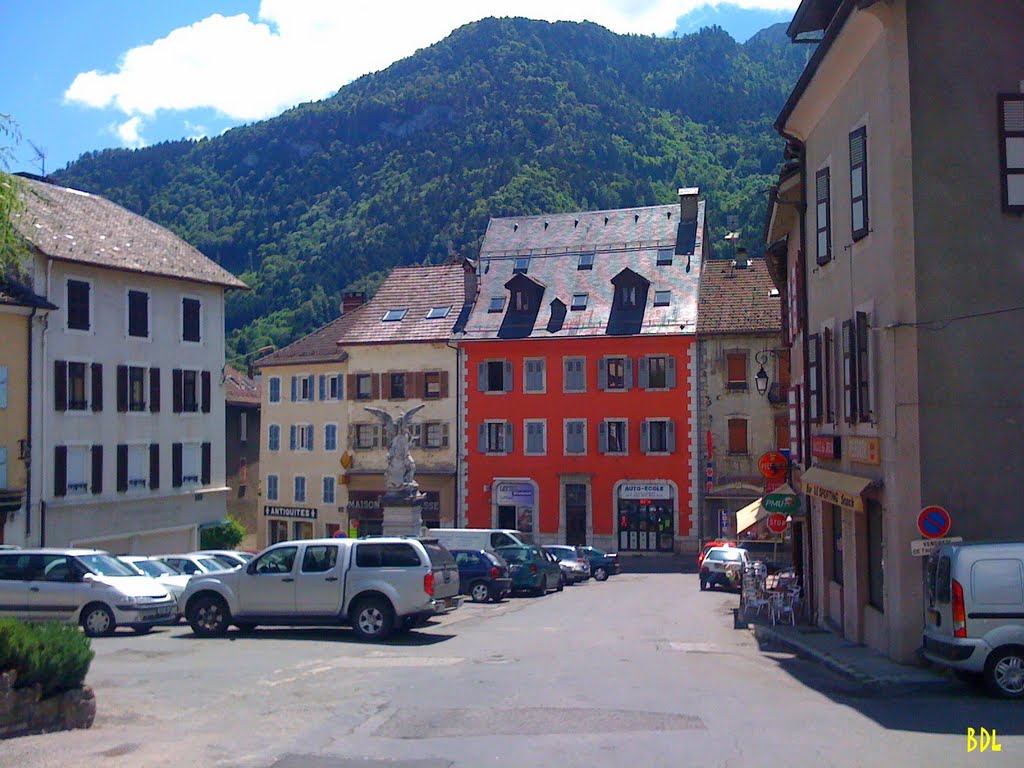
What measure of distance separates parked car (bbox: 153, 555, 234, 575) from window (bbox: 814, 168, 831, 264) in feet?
49.5

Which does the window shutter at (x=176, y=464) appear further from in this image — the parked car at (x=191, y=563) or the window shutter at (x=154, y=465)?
the parked car at (x=191, y=563)

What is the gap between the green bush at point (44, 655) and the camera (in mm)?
10734

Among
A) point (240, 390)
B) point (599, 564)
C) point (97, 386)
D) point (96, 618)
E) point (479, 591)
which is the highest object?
point (240, 390)

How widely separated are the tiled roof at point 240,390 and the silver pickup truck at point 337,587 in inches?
1795

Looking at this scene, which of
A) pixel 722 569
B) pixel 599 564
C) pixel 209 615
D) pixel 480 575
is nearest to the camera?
pixel 209 615

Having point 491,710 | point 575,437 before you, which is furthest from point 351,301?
point 491,710

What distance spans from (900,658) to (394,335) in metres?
41.8

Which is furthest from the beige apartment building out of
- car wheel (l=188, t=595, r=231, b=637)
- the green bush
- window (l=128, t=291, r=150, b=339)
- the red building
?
the green bush

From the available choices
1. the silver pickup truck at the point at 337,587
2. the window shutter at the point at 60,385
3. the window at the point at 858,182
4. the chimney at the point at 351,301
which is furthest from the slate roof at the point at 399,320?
the window at the point at 858,182

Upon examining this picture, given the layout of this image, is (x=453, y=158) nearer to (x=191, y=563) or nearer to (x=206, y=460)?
(x=206, y=460)

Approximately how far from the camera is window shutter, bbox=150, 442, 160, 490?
42.2 metres

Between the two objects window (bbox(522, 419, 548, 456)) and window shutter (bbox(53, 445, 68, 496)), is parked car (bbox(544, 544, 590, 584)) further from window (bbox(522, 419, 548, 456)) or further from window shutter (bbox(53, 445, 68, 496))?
window shutter (bbox(53, 445, 68, 496))

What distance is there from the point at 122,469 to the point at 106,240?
27.3ft

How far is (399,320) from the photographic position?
56281 mm
